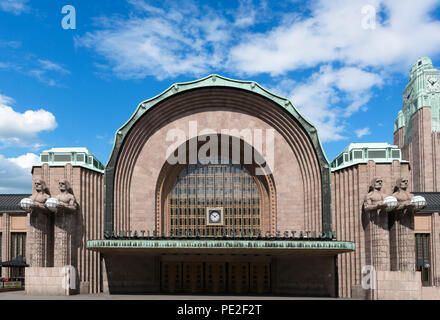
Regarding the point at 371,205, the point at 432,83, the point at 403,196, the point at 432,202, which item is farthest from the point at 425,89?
the point at 371,205

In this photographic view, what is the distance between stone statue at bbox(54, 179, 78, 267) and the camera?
96.2 feet

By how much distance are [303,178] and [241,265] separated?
739cm

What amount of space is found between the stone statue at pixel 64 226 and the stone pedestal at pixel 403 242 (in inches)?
777

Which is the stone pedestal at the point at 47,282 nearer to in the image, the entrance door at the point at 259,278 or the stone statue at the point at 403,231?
the entrance door at the point at 259,278

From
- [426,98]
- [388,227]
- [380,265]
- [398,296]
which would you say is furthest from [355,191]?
[426,98]

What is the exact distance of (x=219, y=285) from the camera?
3262cm

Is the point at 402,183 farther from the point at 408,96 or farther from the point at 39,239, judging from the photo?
the point at 408,96

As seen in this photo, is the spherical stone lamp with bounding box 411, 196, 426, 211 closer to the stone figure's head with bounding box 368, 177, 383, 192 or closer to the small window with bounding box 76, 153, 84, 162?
the stone figure's head with bounding box 368, 177, 383, 192

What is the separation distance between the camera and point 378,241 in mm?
28484

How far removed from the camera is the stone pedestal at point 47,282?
91.9ft

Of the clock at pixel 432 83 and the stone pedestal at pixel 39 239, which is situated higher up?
the clock at pixel 432 83

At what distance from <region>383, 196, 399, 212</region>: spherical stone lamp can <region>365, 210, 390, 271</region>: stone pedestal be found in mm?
1266

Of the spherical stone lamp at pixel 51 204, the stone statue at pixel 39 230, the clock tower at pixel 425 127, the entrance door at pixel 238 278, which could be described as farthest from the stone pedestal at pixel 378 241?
the clock tower at pixel 425 127

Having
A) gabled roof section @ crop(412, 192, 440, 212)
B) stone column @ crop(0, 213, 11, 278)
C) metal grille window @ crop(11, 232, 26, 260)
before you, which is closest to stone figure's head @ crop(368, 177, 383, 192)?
gabled roof section @ crop(412, 192, 440, 212)
